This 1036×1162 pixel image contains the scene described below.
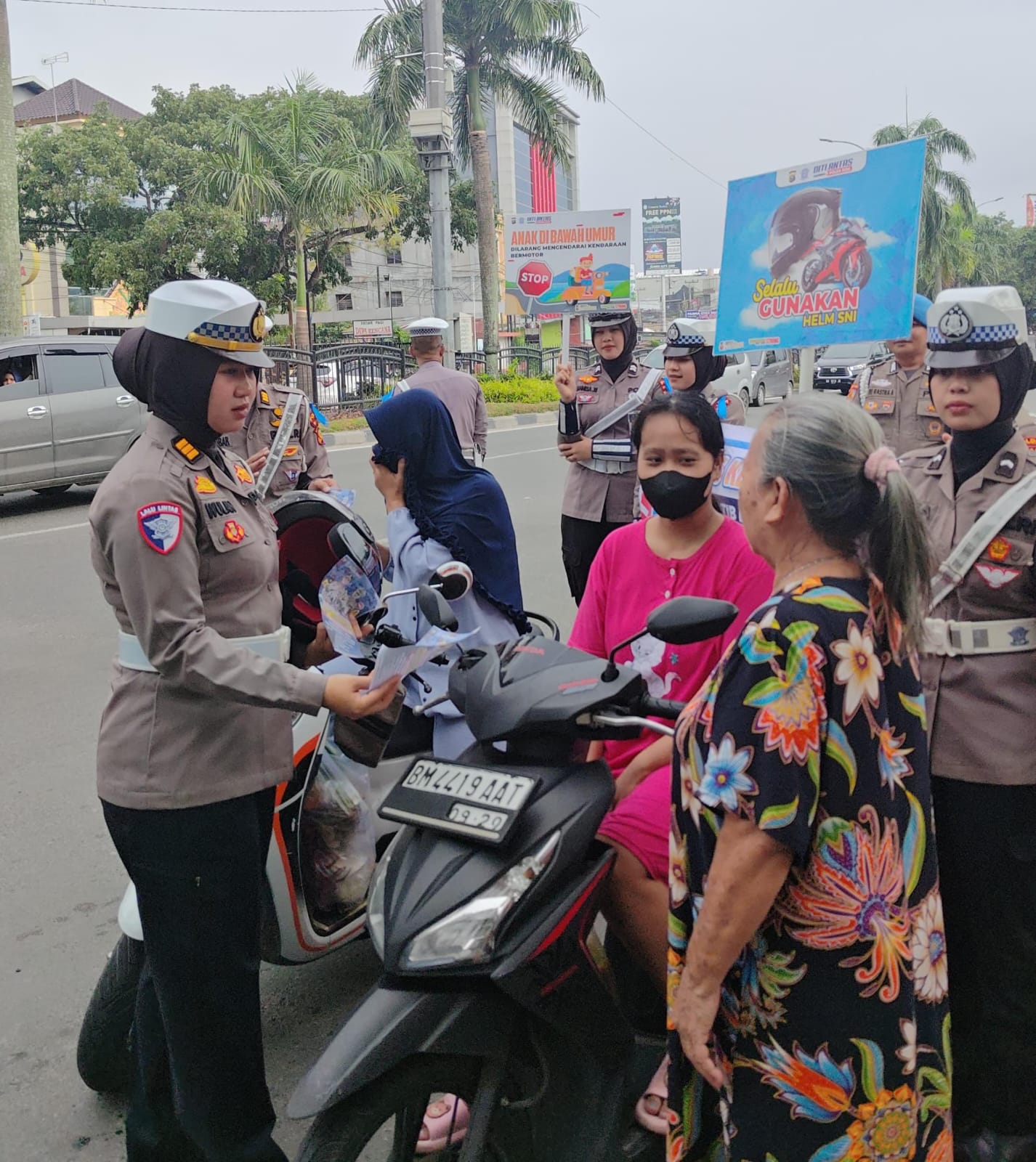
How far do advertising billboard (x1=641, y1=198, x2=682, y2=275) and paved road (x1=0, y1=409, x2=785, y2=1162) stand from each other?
329 ft

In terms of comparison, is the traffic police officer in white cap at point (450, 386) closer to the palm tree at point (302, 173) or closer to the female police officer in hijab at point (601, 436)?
the female police officer in hijab at point (601, 436)

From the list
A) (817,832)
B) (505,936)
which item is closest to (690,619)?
(817,832)

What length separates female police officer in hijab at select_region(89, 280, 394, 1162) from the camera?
2.01 meters

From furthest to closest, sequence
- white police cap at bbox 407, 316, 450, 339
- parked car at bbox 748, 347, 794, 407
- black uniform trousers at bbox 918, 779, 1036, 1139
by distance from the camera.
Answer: parked car at bbox 748, 347, 794, 407
white police cap at bbox 407, 316, 450, 339
black uniform trousers at bbox 918, 779, 1036, 1139

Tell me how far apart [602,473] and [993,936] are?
3161mm

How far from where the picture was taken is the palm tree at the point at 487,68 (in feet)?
76.1

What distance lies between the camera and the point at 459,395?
8.16m

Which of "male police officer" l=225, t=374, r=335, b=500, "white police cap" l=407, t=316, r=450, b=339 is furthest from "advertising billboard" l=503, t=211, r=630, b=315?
"male police officer" l=225, t=374, r=335, b=500

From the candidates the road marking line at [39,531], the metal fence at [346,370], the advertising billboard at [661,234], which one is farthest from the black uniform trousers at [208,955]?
the advertising billboard at [661,234]

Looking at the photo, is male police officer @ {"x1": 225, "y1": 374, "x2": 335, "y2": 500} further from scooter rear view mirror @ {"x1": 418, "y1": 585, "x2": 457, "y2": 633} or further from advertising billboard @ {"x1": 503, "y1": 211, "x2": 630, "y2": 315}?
advertising billboard @ {"x1": 503, "y1": 211, "x2": 630, "y2": 315}

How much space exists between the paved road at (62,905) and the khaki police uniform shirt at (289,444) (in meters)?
1.43

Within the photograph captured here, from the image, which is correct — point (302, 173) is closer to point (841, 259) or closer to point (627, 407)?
point (627, 407)

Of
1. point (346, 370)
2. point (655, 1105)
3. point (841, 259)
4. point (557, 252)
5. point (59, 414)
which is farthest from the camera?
point (346, 370)

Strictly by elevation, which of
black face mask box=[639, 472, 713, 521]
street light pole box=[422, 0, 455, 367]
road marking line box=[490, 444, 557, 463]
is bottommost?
road marking line box=[490, 444, 557, 463]
